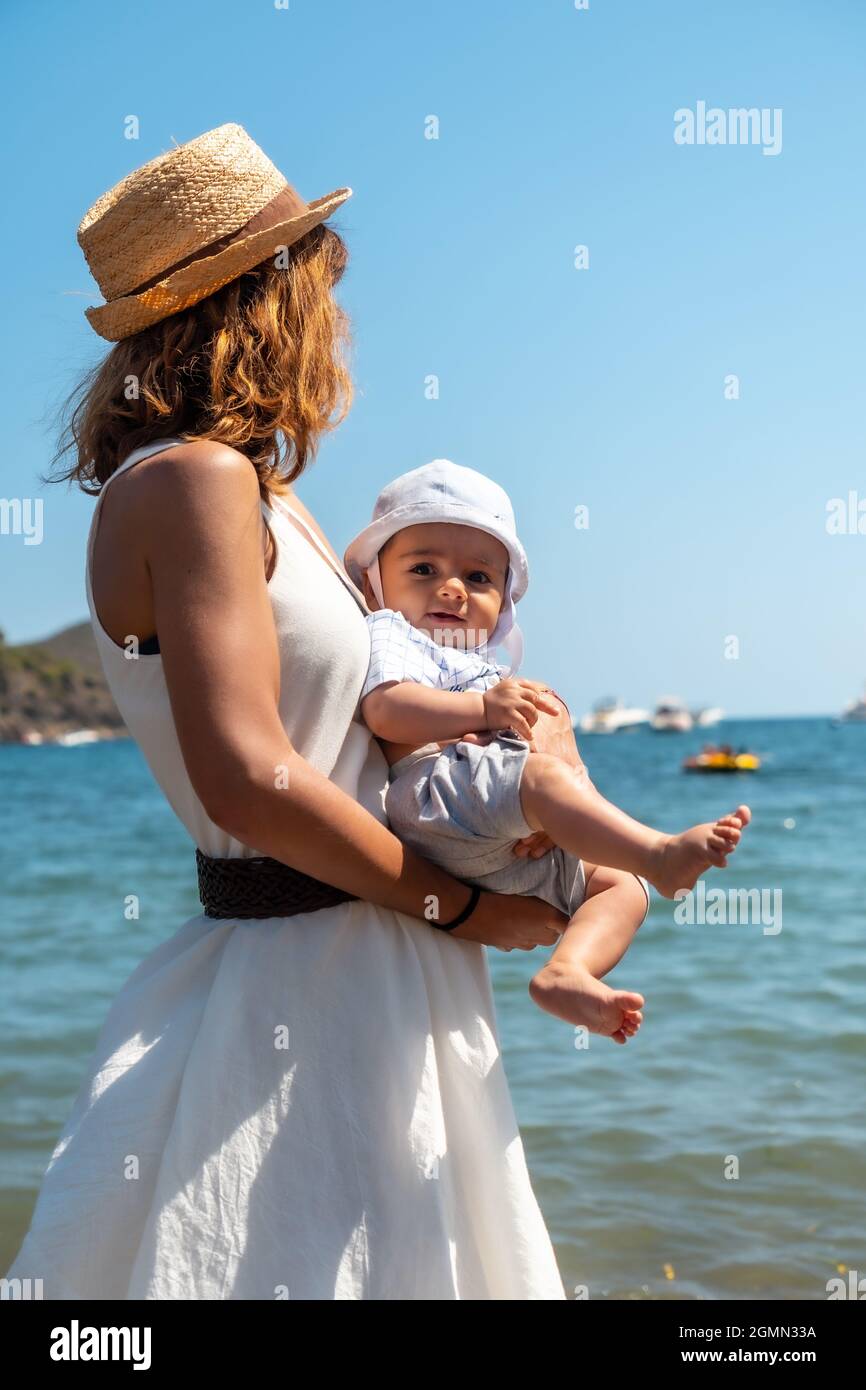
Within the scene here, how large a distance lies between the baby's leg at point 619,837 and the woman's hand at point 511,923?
0.12 meters

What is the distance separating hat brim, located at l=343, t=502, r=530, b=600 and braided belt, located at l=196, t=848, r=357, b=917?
775mm

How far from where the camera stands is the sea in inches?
191

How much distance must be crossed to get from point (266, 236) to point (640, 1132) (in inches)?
190

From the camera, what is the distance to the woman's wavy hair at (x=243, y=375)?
1856 mm

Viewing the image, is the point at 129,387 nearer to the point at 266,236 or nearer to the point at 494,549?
the point at 266,236

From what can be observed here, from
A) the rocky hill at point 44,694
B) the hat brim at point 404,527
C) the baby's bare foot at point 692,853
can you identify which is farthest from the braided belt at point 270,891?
the rocky hill at point 44,694

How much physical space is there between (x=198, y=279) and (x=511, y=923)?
0.99m

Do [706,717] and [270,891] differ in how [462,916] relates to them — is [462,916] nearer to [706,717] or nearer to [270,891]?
[270,891]

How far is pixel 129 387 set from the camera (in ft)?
6.22

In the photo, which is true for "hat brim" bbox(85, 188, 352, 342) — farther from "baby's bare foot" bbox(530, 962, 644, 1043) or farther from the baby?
"baby's bare foot" bbox(530, 962, 644, 1043)

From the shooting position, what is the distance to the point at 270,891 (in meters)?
1.88

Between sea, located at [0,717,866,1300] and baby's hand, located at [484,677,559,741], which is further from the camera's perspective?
sea, located at [0,717,866,1300]

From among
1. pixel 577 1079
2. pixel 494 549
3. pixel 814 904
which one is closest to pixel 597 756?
pixel 814 904

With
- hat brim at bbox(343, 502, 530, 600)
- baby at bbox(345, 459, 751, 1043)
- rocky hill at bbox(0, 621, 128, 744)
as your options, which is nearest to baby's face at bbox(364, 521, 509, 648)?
hat brim at bbox(343, 502, 530, 600)
